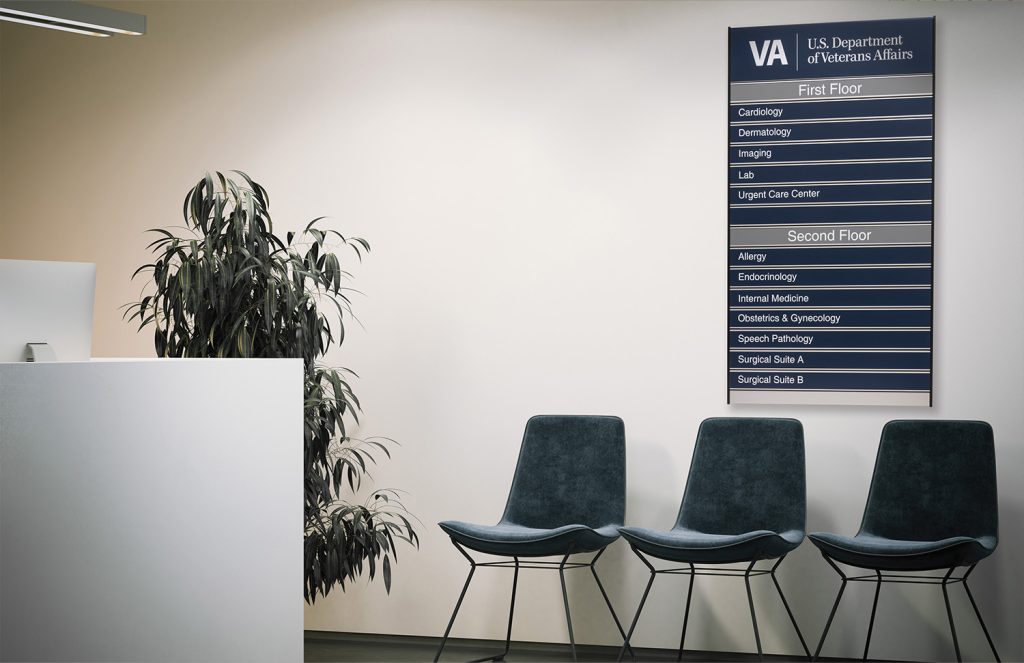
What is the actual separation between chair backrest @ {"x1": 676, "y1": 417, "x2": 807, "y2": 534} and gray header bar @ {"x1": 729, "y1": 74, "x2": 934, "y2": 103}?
1.41 m

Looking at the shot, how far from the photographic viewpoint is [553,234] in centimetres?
452

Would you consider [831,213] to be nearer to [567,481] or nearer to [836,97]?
[836,97]

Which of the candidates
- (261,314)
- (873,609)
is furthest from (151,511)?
(873,609)

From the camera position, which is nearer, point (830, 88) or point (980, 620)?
point (980, 620)

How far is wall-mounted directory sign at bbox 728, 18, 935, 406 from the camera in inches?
163

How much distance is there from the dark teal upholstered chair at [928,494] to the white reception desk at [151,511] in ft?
6.77

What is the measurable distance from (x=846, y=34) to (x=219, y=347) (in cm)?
293

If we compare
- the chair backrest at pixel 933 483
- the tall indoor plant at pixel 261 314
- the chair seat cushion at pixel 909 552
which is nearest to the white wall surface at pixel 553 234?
the chair backrest at pixel 933 483

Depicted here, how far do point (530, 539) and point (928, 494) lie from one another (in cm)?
161

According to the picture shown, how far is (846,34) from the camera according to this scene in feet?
13.8

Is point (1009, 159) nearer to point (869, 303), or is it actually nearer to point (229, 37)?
point (869, 303)

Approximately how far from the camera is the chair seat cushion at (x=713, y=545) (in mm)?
3576

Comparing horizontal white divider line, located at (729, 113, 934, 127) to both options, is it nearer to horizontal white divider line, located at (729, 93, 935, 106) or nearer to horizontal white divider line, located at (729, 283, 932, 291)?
horizontal white divider line, located at (729, 93, 935, 106)

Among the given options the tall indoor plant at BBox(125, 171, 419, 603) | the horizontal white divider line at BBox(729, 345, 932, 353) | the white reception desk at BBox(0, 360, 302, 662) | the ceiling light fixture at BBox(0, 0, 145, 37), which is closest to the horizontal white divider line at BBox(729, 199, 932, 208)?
the horizontal white divider line at BBox(729, 345, 932, 353)
